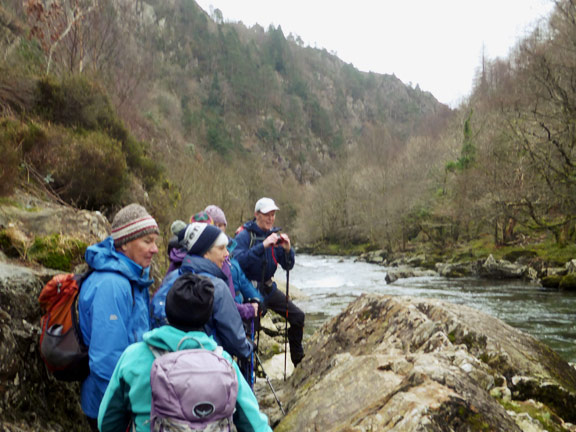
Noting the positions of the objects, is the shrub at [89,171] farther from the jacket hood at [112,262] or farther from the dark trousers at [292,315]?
the jacket hood at [112,262]

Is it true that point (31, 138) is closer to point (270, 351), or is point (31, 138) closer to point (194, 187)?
point (270, 351)

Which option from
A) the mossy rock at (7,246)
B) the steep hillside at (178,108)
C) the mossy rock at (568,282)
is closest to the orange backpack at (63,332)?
the mossy rock at (7,246)

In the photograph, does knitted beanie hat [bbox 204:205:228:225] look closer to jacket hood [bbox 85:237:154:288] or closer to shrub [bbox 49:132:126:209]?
jacket hood [bbox 85:237:154:288]

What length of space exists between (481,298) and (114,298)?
15.4 metres

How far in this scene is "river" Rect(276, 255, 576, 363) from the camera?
1060 centimetres

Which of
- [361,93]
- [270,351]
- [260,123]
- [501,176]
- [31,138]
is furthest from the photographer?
[361,93]

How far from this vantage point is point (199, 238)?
119 inches

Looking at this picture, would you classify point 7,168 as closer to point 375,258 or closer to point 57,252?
point 57,252

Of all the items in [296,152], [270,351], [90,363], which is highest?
[296,152]

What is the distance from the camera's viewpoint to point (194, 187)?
1873 cm

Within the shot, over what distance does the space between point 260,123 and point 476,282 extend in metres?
91.5

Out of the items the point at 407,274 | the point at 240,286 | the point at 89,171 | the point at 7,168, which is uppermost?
the point at 89,171

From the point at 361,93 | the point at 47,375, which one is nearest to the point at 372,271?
the point at 47,375

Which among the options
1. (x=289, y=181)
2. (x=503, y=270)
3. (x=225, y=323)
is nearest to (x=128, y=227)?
(x=225, y=323)
